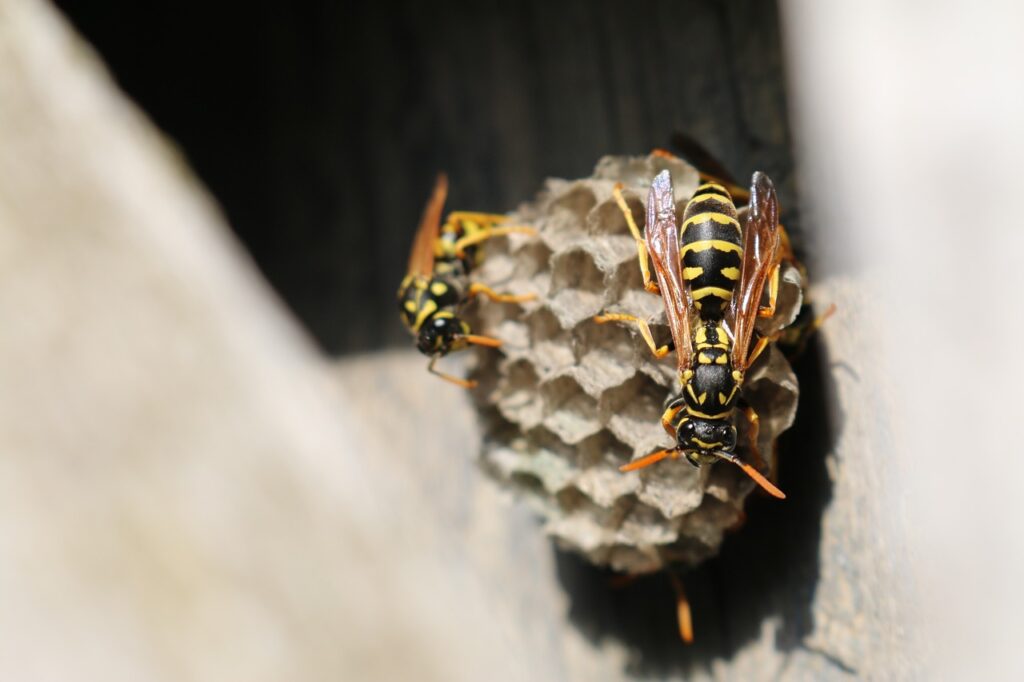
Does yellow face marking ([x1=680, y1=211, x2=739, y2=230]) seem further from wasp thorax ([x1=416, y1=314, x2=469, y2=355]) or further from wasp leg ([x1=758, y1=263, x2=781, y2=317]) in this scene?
wasp thorax ([x1=416, y1=314, x2=469, y2=355])

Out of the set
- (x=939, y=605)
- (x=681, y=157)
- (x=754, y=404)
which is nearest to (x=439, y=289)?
(x=681, y=157)

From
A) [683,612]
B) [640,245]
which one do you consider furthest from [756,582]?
[640,245]

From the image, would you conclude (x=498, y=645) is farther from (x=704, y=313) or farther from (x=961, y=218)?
(x=961, y=218)

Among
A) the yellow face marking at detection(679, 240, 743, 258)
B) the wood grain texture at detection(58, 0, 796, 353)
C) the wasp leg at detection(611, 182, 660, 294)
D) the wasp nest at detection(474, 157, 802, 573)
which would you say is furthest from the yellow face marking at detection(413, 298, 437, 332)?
the yellow face marking at detection(679, 240, 743, 258)

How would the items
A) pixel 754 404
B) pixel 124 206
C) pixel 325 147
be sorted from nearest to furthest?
pixel 754 404 → pixel 124 206 → pixel 325 147

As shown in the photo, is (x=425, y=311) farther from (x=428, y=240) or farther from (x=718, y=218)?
(x=718, y=218)
